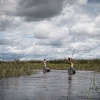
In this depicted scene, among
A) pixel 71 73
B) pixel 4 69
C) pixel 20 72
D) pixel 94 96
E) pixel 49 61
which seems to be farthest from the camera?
pixel 49 61

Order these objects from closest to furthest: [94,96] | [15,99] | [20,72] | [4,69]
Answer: [15,99] < [94,96] < [4,69] < [20,72]

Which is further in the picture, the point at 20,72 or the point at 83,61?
the point at 83,61

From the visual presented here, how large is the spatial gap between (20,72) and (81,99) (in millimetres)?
15607

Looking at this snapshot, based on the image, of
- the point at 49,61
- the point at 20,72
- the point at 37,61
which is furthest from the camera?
the point at 37,61

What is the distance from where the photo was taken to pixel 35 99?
14.2 meters

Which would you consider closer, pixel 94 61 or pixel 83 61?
pixel 94 61

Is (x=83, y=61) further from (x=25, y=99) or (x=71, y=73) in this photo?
(x=25, y=99)

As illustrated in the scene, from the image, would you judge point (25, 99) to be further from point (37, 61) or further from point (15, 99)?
point (37, 61)

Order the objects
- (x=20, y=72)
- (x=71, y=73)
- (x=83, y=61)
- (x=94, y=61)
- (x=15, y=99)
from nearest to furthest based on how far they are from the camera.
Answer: (x=15, y=99) < (x=20, y=72) < (x=71, y=73) < (x=94, y=61) < (x=83, y=61)

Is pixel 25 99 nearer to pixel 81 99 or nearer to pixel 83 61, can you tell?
pixel 81 99

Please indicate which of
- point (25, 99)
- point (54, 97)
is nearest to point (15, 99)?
point (25, 99)

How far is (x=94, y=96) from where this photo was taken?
50.0 ft

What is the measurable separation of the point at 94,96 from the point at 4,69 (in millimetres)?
12777

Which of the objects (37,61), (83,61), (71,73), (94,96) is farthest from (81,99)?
(37,61)
